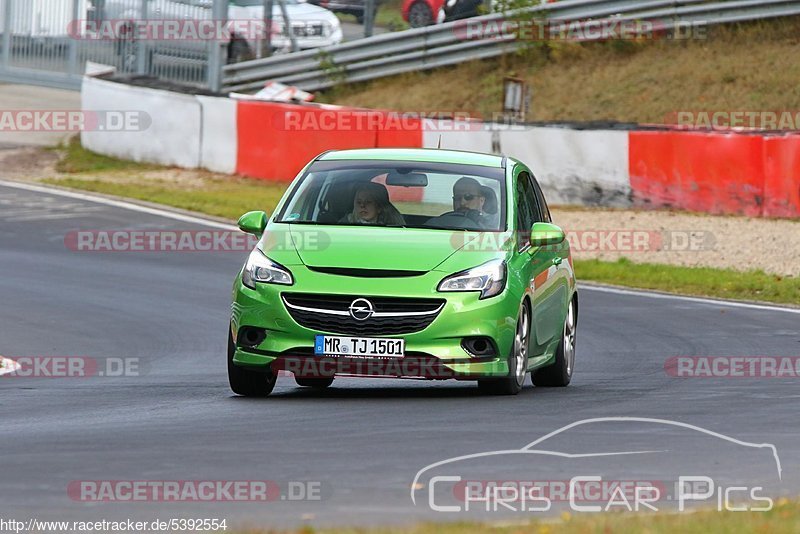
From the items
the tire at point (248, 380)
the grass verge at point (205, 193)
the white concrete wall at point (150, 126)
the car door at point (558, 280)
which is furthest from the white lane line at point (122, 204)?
the tire at point (248, 380)

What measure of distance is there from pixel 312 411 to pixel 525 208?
2.61 metres

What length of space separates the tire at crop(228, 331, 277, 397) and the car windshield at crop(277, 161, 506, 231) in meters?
1.02

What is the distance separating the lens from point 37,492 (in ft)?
21.6

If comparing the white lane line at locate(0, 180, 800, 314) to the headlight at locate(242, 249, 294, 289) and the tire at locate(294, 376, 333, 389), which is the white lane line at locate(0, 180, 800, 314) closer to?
the tire at locate(294, 376, 333, 389)

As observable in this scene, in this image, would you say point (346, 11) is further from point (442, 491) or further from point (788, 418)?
point (442, 491)

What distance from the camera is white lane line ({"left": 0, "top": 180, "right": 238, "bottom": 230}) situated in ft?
75.4

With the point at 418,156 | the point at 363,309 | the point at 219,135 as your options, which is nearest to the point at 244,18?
the point at 219,135

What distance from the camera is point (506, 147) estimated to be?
25031mm

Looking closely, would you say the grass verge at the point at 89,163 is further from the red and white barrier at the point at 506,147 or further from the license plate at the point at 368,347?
the license plate at the point at 368,347

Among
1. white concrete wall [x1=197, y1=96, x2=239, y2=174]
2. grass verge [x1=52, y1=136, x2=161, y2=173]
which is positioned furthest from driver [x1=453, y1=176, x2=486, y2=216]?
grass verge [x1=52, y1=136, x2=161, y2=173]

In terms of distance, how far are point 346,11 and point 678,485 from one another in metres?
28.4

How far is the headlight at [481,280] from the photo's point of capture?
9750 millimetres

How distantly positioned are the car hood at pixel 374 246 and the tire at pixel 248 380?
2.54 feet

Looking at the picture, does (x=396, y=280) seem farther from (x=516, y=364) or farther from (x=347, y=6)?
(x=347, y=6)
